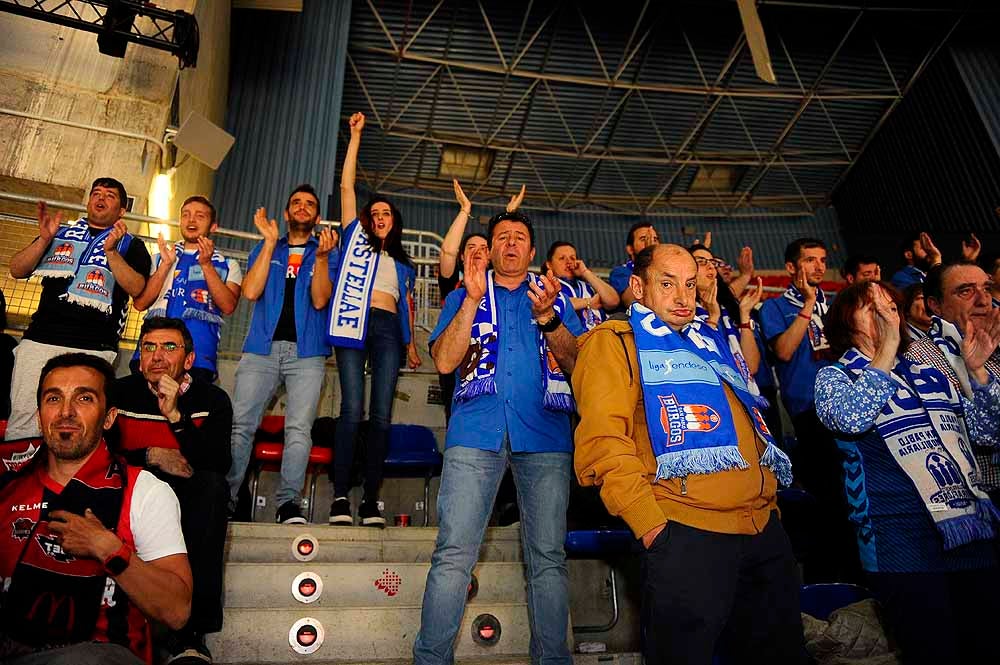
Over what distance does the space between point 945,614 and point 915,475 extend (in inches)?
15.0

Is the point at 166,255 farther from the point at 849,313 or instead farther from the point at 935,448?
the point at 935,448

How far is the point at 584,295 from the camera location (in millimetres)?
3854

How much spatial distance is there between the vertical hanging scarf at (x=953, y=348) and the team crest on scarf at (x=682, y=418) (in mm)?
1058

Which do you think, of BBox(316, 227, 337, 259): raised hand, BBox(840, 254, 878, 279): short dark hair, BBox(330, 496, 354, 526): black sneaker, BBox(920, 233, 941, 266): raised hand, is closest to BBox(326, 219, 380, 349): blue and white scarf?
BBox(316, 227, 337, 259): raised hand

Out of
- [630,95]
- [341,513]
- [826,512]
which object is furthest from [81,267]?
[630,95]

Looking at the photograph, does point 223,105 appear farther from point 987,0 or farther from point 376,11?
point 987,0

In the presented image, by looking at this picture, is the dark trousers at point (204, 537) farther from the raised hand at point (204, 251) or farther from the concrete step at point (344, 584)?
the raised hand at point (204, 251)

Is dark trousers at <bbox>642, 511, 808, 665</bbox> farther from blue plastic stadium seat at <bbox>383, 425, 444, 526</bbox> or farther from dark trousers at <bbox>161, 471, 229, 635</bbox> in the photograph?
blue plastic stadium seat at <bbox>383, 425, 444, 526</bbox>

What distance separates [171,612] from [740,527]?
4.72 ft

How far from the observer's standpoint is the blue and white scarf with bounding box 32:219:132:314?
324 centimetres

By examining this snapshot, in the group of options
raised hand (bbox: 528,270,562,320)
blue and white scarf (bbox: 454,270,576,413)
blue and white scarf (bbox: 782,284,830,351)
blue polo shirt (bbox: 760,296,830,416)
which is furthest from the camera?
blue and white scarf (bbox: 782,284,830,351)

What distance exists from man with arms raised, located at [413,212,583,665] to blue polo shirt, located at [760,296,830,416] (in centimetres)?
151

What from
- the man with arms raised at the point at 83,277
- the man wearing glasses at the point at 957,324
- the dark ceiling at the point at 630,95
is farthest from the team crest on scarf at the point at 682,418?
the dark ceiling at the point at 630,95

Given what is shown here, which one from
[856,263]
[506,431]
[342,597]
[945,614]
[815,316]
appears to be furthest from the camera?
[856,263]
